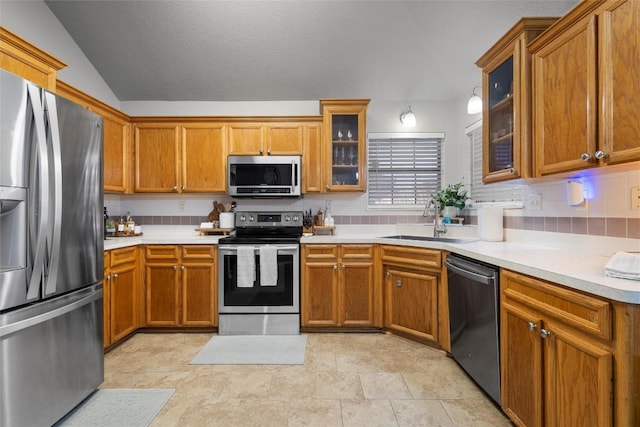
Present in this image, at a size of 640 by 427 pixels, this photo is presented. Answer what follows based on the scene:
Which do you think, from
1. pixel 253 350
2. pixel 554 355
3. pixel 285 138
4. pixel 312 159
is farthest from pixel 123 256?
pixel 554 355

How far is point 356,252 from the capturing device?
3223 mm

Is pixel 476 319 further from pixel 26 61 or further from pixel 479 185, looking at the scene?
pixel 26 61

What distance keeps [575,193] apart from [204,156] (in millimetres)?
3250

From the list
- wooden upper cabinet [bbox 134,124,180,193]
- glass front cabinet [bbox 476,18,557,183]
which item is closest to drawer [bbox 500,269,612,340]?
glass front cabinet [bbox 476,18,557,183]

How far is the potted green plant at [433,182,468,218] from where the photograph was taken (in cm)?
353

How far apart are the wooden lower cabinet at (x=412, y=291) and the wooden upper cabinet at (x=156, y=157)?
2395 mm

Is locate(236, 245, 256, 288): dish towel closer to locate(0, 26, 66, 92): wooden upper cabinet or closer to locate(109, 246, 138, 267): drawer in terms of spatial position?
locate(109, 246, 138, 267): drawer

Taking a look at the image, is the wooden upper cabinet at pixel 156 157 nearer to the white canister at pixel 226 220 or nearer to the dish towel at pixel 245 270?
the white canister at pixel 226 220

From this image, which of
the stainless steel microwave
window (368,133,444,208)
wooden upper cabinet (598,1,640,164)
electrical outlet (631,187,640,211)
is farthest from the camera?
window (368,133,444,208)

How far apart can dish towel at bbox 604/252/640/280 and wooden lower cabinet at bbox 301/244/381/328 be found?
2017 mm

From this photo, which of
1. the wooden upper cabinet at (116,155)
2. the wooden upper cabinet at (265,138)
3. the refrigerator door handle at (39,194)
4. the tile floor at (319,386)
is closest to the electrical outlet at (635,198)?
the tile floor at (319,386)

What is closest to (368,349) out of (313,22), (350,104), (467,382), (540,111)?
(467,382)

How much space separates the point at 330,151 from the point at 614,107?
240cm

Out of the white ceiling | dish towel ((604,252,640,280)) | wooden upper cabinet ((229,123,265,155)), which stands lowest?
dish towel ((604,252,640,280))
